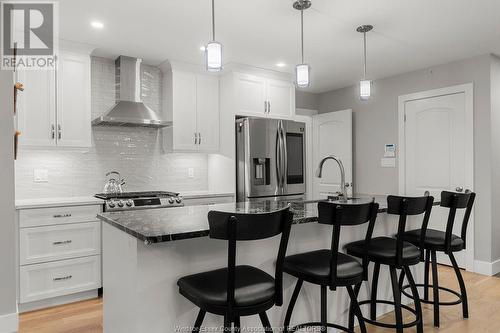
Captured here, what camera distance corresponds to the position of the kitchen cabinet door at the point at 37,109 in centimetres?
319

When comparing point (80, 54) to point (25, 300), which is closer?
point (25, 300)

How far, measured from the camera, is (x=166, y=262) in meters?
1.71

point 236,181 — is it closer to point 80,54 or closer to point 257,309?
point 80,54

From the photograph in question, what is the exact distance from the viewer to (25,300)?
9.57 ft

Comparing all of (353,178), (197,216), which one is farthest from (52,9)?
(353,178)

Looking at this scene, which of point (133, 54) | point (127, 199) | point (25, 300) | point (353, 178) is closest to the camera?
point (25, 300)

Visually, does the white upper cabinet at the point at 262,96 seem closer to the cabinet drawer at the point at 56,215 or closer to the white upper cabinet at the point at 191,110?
the white upper cabinet at the point at 191,110

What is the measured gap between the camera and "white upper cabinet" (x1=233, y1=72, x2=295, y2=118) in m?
4.22

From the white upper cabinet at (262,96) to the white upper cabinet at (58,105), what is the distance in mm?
1693

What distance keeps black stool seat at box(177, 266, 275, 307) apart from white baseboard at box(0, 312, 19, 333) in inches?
52.9

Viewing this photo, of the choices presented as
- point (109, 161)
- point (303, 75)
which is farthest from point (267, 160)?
point (109, 161)

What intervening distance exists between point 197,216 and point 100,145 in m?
2.37

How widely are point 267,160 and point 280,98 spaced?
0.95m

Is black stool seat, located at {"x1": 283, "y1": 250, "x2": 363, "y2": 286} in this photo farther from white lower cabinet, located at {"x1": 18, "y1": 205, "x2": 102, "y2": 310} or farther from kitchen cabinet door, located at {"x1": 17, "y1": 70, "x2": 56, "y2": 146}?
kitchen cabinet door, located at {"x1": 17, "y1": 70, "x2": 56, "y2": 146}
